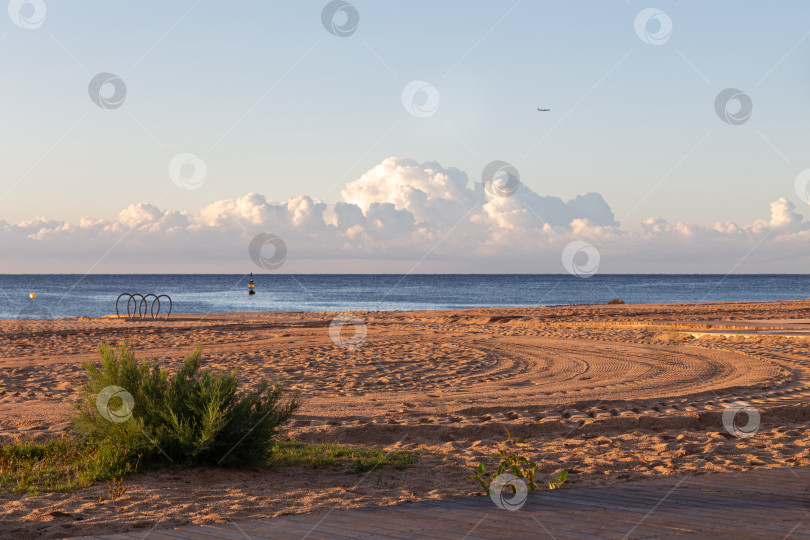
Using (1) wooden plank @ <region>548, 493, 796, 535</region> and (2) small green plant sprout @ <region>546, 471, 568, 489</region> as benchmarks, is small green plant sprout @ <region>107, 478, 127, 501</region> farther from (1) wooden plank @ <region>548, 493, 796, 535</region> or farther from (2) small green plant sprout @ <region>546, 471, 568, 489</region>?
(1) wooden plank @ <region>548, 493, 796, 535</region>

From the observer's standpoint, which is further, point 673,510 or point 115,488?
point 115,488

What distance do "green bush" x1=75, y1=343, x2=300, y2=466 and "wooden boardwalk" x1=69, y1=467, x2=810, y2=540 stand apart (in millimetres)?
2358

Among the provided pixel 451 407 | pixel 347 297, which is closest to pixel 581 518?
pixel 451 407

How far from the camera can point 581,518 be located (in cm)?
557

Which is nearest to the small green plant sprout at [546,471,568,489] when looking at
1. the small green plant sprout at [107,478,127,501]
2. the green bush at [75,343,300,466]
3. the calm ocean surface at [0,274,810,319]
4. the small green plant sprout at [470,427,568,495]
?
the small green plant sprout at [470,427,568,495]

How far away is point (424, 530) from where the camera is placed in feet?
17.4

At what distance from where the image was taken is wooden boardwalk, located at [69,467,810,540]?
5184 millimetres

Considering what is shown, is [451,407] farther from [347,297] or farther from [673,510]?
[347,297]

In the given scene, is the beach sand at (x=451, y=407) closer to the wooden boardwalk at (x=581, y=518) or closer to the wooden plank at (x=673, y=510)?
the wooden boardwalk at (x=581, y=518)

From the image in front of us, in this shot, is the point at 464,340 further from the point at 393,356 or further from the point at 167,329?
the point at 167,329

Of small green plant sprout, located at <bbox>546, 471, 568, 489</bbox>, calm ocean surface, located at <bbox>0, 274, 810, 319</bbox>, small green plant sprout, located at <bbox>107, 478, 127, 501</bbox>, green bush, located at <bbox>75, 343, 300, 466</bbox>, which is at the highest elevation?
calm ocean surface, located at <bbox>0, 274, 810, 319</bbox>

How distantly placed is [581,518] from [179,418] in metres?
4.31

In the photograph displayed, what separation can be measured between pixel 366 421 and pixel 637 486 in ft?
16.0

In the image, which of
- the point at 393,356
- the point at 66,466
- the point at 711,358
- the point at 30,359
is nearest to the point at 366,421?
the point at 66,466
